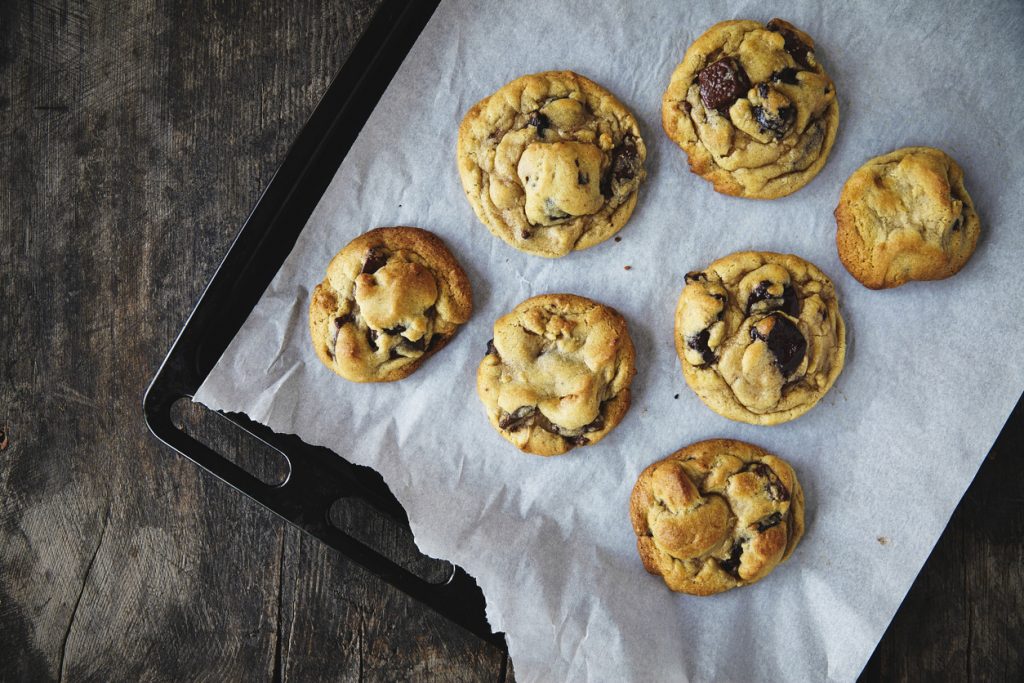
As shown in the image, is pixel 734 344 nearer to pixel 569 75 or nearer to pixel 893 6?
pixel 569 75

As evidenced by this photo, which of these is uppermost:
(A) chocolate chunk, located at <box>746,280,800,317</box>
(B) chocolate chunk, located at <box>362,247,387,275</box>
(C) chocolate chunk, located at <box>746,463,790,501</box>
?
(A) chocolate chunk, located at <box>746,280,800,317</box>

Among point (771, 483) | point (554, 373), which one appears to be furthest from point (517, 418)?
point (771, 483)

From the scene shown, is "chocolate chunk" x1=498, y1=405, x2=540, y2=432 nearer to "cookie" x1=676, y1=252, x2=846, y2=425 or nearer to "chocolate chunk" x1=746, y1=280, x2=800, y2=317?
"cookie" x1=676, y1=252, x2=846, y2=425

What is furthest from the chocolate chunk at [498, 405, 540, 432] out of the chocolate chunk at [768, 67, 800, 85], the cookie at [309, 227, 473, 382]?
the chocolate chunk at [768, 67, 800, 85]

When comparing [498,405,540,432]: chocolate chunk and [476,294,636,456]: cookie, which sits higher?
[476,294,636,456]: cookie

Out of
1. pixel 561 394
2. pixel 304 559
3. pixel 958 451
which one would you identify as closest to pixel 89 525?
pixel 304 559

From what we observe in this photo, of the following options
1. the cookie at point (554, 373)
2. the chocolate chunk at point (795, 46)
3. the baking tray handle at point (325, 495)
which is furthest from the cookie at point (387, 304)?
the chocolate chunk at point (795, 46)
